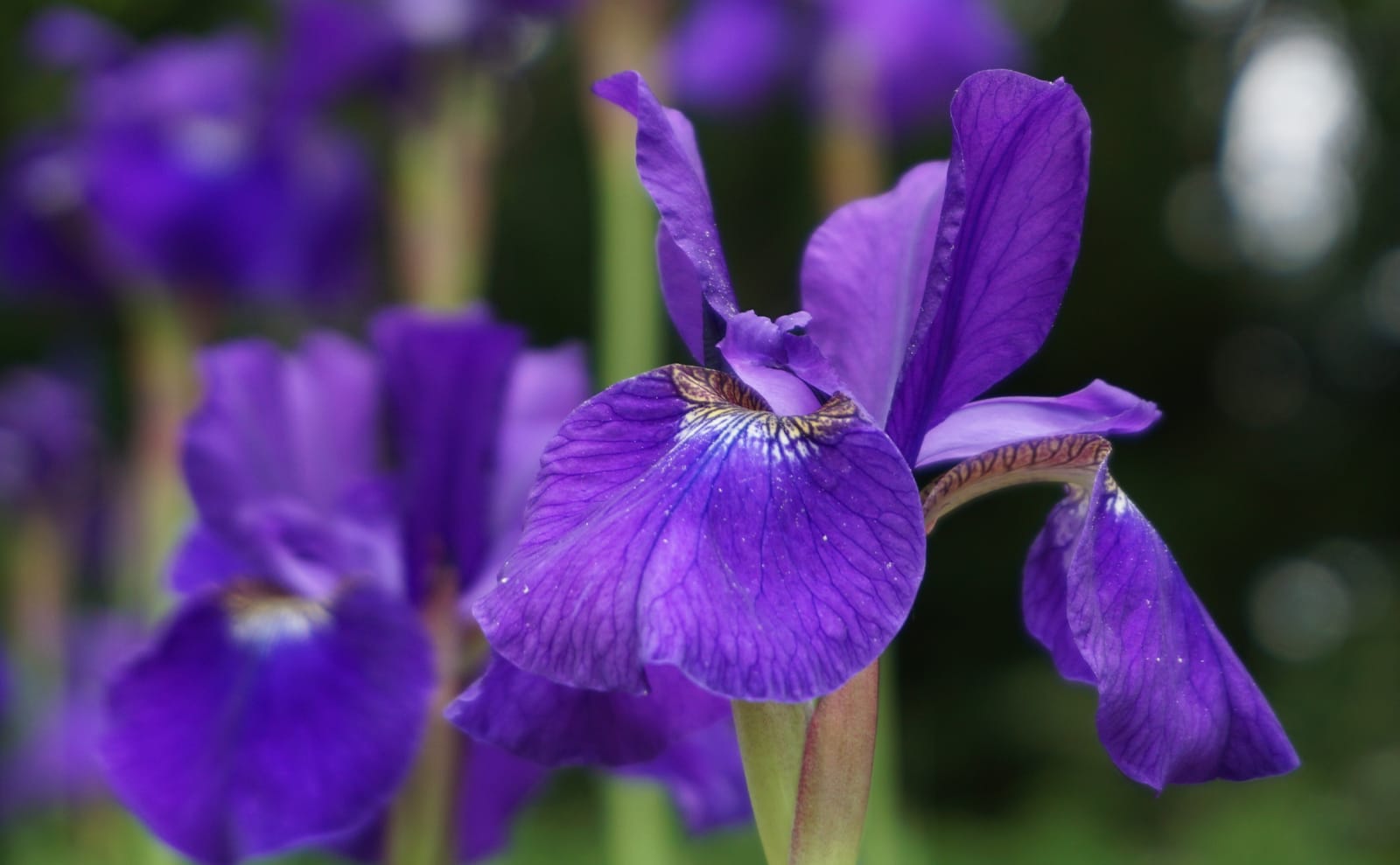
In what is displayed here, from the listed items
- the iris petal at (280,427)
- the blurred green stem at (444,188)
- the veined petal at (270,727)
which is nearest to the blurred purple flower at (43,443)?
the blurred green stem at (444,188)

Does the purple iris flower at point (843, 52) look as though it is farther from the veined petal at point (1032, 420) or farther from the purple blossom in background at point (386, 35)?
the veined petal at point (1032, 420)

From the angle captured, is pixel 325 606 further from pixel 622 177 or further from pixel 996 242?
pixel 622 177

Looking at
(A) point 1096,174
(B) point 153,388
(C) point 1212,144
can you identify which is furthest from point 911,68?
(C) point 1212,144

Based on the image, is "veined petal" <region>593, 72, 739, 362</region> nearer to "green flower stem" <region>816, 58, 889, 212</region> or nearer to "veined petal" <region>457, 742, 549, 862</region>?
"veined petal" <region>457, 742, 549, 862</region>

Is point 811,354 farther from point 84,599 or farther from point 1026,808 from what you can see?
point 1026,808

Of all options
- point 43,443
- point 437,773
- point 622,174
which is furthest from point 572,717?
point 43,443

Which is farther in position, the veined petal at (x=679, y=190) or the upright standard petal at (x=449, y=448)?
the upright standard petal at (x=449, y=448)
